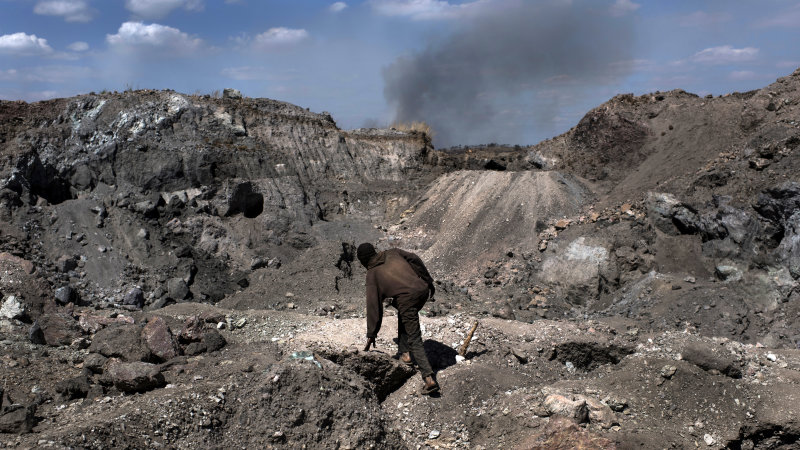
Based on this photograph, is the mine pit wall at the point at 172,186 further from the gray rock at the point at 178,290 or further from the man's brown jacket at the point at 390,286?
the man's brown jacket at the point at 390,286

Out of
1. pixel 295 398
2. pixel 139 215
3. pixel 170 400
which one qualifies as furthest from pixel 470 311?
pixel 139 215

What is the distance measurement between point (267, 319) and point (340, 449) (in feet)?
11.6

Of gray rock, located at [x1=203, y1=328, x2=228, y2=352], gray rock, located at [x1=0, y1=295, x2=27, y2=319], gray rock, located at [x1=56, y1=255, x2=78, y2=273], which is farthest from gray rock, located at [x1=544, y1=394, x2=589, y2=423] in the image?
gray rock, located at [x1=56, y1=255, x2=78, y2=273]

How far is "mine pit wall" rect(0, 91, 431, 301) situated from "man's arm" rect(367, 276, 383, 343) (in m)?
7.05

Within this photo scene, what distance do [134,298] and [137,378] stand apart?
22.9 ft

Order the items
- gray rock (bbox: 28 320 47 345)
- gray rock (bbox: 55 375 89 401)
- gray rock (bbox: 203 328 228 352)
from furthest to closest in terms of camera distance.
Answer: gray rock (bbox: 28 320 47 345), gray rock (bbox: 203 328 228 352), gray rock (bbox: 55 375 89 401)

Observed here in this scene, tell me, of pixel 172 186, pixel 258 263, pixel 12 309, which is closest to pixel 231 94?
pixel 172 186

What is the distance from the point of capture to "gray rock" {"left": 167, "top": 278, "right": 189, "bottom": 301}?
39.9 ft

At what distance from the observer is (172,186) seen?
14.9 meters

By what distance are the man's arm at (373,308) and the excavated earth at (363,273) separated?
0.37 metres

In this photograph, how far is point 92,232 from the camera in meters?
13.0

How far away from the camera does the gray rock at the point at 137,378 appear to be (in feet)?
18.0

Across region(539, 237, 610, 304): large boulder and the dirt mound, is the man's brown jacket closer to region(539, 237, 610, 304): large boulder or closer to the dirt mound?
region(539, 237, 610, 304): large boulder

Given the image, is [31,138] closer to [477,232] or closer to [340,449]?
[477,232]
